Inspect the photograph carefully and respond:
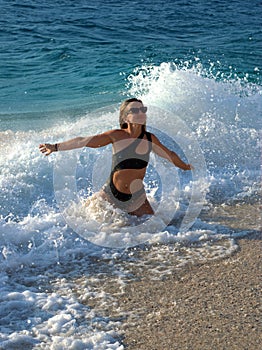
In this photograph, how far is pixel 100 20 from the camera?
16.6 m

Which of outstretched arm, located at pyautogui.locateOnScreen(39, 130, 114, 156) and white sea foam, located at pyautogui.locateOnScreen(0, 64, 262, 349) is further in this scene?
outstretched arm, located at pyautogui.locateOnScreen(39, 130, 114, 156)

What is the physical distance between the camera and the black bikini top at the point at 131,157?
5.42 m

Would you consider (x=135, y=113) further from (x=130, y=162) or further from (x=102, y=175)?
(x=102, y=175)

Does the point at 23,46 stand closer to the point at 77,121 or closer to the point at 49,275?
the point at 77,121

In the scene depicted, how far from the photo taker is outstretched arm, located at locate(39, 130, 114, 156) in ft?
16.1

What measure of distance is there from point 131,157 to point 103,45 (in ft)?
30.4

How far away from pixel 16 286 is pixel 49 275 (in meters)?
0.28

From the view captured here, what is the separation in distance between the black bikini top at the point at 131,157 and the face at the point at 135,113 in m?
0.15

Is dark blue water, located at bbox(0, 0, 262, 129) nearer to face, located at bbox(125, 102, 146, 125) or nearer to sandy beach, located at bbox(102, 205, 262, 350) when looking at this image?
face, located at bbox(125, 102, 146, 125)

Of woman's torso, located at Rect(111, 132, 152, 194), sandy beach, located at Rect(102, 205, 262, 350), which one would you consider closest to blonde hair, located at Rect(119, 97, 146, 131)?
woman's torso, located at Rect(111, 132, 152, 194)

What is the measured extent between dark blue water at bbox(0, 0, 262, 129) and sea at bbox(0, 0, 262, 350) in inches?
2.3

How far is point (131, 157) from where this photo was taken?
547 centimetres

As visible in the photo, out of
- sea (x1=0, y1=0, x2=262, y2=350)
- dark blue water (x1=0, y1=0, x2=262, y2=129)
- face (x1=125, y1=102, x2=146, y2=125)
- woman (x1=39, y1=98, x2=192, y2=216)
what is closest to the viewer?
sea (x1=0, y1=0, x2=262, y2=350)

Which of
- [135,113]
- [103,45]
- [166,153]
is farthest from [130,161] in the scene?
[103,45]
